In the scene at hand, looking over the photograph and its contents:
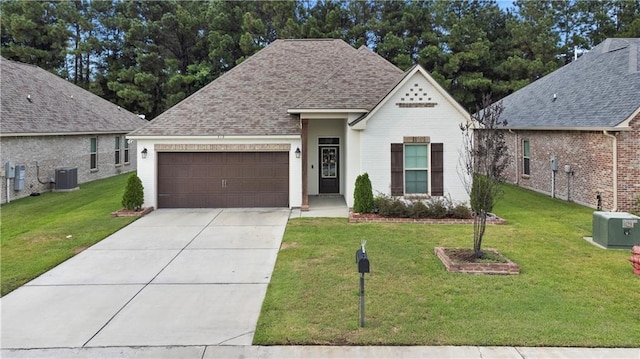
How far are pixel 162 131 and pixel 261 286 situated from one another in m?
9.82

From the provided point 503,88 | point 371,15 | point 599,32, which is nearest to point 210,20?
point 371,15

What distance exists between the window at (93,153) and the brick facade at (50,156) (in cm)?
20

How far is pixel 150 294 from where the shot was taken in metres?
7.43

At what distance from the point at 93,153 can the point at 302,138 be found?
46.2 ft

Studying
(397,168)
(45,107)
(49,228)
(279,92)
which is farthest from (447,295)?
(45,107)

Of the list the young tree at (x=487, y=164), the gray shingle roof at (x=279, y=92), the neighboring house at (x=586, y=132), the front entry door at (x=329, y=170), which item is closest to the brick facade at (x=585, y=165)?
the neighboring house at (x=586, y=132)

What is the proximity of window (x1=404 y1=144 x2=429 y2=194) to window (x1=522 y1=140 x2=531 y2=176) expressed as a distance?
846 centimetres

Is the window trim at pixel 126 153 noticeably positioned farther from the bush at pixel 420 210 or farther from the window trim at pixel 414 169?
the bush at pixel 420 210

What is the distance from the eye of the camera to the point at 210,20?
3891cm

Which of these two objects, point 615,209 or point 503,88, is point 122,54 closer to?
point 503,88

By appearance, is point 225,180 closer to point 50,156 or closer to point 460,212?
point 460,212

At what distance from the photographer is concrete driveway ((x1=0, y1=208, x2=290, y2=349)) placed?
5.89 metres

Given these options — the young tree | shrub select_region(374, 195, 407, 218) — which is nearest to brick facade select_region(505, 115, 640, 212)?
shrub select_region(374, 195, 407, 218)

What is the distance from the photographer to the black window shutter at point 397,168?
1441cm
